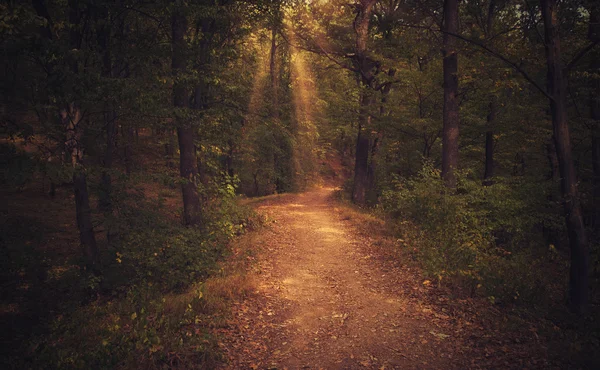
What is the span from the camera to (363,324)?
593cm

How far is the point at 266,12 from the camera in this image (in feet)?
37.2

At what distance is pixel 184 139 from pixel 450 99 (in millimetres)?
9891

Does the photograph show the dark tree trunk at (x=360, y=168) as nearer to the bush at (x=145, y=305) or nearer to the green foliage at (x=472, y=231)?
the green foliage at (x=472, y=231)

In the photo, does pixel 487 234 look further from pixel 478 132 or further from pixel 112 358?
pixel 112 358

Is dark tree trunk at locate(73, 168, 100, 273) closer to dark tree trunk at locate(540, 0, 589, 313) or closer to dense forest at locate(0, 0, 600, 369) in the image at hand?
dense forest at locate(0, 0, 600, 369)

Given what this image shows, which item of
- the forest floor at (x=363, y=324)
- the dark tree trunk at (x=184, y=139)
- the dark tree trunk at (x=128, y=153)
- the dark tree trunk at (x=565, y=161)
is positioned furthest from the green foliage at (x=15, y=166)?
the dark tree trunk at (x=565, y=161)

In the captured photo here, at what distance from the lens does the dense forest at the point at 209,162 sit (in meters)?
6.12

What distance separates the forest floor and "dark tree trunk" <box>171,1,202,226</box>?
12.3 feet

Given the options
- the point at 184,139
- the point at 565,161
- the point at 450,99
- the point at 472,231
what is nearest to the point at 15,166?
the point at 184,139

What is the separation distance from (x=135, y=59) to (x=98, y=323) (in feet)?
22.9

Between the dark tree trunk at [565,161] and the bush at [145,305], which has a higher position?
the dark tree trunk at [565,161]

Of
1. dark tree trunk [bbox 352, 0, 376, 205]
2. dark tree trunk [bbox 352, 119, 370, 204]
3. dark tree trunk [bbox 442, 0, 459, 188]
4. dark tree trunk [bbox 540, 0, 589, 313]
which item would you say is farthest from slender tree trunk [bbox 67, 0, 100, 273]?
dark tree trunk [bbox 352, 119, 370, 204]

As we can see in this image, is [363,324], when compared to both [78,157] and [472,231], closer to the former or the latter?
[472,231]

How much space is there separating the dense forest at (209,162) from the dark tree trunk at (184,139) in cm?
8
